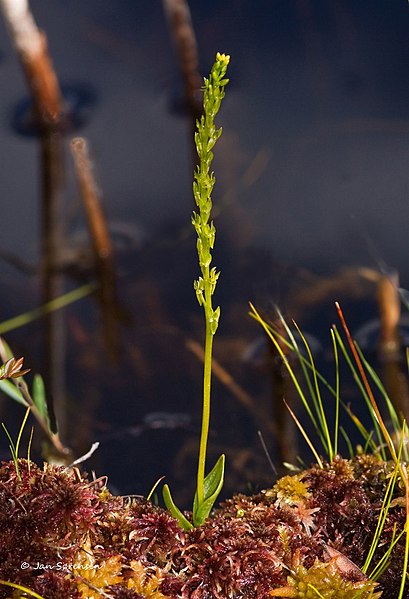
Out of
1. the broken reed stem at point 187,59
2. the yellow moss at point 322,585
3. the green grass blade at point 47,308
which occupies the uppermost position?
the broken reed stem at point 187,59

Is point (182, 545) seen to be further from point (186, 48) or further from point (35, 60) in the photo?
point (186, 48)

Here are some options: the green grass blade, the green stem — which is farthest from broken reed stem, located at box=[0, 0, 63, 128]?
the green stem

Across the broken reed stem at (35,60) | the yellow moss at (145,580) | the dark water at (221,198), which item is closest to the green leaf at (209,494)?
the yellow moss at (145,580)

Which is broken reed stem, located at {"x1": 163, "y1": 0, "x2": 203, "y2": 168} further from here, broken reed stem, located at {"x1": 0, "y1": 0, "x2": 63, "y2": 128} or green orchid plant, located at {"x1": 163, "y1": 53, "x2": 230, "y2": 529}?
green orchid plant, located at {"x1": 163, "y1": 53, "x2": 230, "y2": 529}

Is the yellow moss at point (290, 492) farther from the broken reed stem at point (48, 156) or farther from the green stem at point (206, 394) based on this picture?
the broken reed stem at point (48, 156)

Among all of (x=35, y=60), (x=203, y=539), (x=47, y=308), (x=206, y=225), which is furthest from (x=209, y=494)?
(x=35, y=60)

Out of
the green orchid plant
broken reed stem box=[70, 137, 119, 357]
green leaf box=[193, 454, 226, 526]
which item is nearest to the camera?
the green orchid plant
